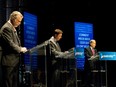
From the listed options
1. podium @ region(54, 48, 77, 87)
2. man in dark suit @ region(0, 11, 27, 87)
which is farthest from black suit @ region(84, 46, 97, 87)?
man in dark suit @ region(0, 11, 27, 87)

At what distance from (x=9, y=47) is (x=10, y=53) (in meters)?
0.11

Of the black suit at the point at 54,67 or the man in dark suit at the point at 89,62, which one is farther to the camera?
the man in dark suit at the point at 89,62

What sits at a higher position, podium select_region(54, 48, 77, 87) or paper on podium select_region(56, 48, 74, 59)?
paper on podium select_region(56, 48, 74, 59)

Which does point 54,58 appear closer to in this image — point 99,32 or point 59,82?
point 59,82

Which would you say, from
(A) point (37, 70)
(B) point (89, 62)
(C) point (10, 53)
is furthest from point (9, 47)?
(B) point (89, 62)

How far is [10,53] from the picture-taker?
500 centimetres

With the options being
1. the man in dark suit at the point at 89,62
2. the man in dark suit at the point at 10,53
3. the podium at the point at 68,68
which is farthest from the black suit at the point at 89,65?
the man in dark suit at the point at 10,53

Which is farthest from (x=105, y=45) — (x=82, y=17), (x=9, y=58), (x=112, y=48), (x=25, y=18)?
(x=9, y=58)

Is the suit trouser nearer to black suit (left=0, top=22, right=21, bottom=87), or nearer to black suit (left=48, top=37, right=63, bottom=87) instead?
black suit (left=0, top=22, right=21, bottom=87)

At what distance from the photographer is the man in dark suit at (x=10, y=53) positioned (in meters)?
4.91

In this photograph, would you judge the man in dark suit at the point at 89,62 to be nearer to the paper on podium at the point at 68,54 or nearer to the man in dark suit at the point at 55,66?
the paper on podium at the point at 68,54

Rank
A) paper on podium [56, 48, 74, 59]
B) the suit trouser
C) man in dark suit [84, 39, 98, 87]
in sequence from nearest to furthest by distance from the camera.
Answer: the suit trouser < paper on podium [56, 48, 74, 59] < man in dark suit [84, 39, 98, 87]

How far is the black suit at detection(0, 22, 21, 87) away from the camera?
16.1 ft

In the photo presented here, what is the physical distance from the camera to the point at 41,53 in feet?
19.1
